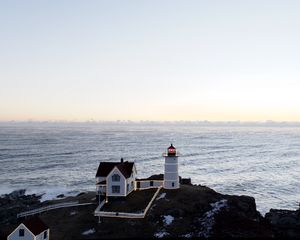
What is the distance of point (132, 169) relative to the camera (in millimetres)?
49562

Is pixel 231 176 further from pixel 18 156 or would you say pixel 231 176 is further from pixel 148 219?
pixel 18 156

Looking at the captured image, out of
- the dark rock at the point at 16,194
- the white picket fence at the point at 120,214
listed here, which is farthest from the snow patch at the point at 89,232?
the dark rock at the point at 16,194

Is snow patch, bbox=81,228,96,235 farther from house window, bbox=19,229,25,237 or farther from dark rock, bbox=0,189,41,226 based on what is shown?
dark rock, bbox=0,189,41,226

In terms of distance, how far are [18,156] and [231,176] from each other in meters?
67.5

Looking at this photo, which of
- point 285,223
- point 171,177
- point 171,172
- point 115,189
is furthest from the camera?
point 171,172

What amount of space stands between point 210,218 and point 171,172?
11813 mm

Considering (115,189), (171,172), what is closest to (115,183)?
(115,189)

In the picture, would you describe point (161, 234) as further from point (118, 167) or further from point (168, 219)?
point (118, 167)

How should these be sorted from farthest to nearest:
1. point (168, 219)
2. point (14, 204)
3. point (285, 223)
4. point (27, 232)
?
point (14, 204)
point (285, 223)
point (168, 219)
point (27, 232)

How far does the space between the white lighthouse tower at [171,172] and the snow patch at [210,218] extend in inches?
312

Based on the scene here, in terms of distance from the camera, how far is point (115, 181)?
47062 millimetres

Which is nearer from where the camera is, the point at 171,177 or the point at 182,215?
the point at 182,215

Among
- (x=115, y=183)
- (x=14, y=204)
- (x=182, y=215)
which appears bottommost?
(x=14, y=204)

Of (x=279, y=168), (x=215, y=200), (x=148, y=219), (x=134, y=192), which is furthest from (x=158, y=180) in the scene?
(x=279, y=168)
